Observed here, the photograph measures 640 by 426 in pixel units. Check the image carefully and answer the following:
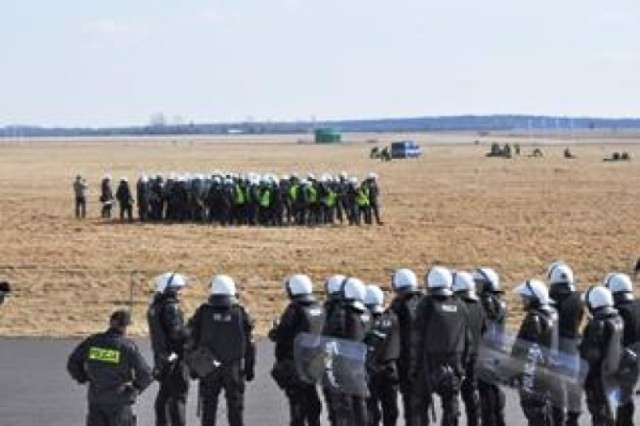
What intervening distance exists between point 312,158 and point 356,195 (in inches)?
2609

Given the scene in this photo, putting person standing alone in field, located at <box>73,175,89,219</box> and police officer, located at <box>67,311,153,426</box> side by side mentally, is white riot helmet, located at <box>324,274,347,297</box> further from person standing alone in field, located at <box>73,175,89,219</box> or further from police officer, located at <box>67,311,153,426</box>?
person standing alone in field, located at <box>73,175,89,219</box>

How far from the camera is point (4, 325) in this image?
22281 millimetres

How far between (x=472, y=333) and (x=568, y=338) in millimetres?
1142

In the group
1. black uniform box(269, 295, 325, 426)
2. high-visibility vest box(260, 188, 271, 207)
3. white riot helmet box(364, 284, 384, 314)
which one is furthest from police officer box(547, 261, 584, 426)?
high-visibility vest box(260, 188, 271, 207)

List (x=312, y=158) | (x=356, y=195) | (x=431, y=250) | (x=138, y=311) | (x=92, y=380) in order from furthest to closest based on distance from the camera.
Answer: (x=312, y=158)
(x=356, y=195)
(x=431, y=250)
(x=138, y=311)
(x=92, y=380)

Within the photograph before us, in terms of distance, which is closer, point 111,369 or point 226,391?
point 111,369

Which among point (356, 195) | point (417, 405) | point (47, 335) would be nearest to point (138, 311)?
point (47, 335)

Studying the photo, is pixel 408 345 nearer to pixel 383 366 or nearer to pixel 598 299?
pixel 383 366

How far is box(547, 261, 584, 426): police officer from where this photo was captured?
12.8m

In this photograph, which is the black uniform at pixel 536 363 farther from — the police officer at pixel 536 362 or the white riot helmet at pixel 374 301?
the white riot helmet at pixel 374 301

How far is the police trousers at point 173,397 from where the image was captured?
44.2ft

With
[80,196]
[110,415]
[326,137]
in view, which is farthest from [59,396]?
[326,137]

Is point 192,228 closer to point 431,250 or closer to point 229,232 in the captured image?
point 229,232

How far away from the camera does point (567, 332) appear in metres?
13.5
